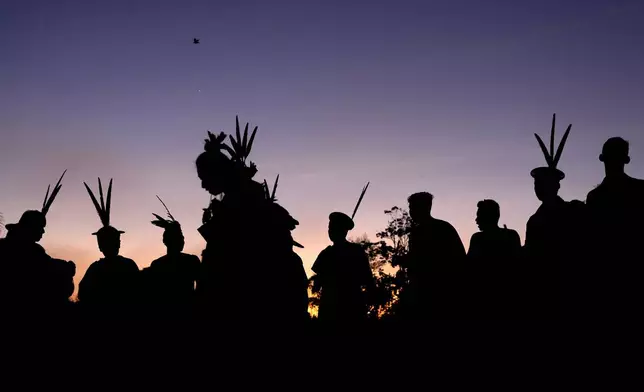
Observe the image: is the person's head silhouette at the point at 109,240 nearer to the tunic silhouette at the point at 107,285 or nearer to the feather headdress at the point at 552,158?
the tunic silhouette at the point at 107,285

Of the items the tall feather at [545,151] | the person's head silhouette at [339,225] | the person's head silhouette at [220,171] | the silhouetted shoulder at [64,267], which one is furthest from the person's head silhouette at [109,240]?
the tall feather at [545,151]

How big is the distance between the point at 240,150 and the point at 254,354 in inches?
60.6

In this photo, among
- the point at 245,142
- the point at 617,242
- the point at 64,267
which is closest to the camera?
the point at 245,142

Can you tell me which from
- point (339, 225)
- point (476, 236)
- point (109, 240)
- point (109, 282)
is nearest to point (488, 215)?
point (476, 236)

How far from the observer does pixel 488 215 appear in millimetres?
6219

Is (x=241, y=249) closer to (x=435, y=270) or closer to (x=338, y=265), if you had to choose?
(x=435, y=270)

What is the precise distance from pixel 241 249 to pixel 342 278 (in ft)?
13.3

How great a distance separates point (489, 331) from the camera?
5746mm

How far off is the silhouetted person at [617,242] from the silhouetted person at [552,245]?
182 mm

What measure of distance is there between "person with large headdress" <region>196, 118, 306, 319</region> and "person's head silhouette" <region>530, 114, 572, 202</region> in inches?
139

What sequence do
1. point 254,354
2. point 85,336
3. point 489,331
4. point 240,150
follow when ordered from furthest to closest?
point 85,336 → point 489,331 → point 240,150 → point 254,354

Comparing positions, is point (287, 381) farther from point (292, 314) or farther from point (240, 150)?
point (240, 150)

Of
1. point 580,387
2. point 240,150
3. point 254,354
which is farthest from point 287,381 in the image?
point 580,387

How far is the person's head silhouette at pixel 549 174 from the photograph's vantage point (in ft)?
18.8
